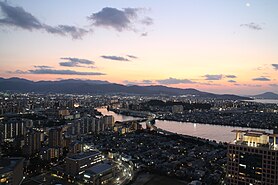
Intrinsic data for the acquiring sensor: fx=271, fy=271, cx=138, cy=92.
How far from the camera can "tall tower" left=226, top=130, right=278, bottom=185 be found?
4.10 metres

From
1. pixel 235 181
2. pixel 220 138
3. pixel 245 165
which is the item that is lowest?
pixel 220 138

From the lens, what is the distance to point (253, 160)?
421 cm

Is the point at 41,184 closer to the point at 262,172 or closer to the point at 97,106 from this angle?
the point at 262,172

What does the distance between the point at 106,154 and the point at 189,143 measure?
3563mm

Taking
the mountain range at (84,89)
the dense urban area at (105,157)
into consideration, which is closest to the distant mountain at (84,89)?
the mountain range at (84,89)

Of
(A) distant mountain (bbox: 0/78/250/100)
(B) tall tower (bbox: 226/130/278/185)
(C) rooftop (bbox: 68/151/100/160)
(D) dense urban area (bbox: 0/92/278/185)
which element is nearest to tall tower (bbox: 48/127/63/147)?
(D) dense urban area (bbox: 0/92/278/185)

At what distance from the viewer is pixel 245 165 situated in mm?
4289

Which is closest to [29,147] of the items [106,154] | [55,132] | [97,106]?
[55,132]

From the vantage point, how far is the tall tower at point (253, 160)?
4098 mm

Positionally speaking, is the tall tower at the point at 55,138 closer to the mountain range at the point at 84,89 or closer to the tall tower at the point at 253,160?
the tall tower at the point at 253,160

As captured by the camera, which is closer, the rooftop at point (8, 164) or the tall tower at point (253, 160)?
the tall tower at point (253, 160)

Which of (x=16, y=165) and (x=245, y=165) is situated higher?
(x=245, y=165)

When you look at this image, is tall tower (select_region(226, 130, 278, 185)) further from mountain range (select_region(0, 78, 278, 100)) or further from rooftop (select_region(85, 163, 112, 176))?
mountain range (select_region(0, 78, 278, 100))

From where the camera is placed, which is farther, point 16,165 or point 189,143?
point 189,143
